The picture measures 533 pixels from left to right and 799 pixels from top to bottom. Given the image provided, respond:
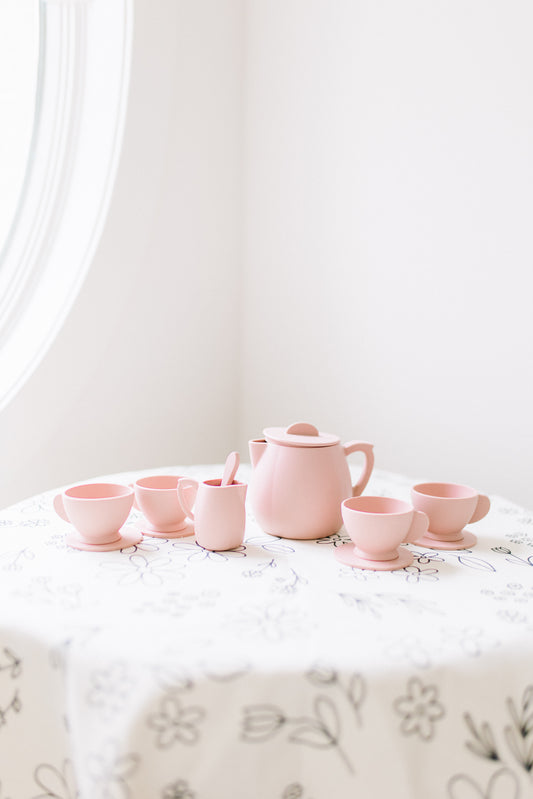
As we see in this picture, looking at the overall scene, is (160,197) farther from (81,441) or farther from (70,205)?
(81,441)

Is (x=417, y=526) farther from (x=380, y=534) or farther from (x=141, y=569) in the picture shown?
(x=141, y=569)

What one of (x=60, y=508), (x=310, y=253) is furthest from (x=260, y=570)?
(x=310, y=253)

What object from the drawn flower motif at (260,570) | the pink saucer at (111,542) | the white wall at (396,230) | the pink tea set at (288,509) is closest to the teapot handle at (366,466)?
the pink tea set at (288,509)

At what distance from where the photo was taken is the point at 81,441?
1.71m

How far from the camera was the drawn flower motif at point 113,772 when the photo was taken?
1.81 feet

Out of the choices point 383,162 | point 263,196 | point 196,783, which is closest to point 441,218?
point 383,162

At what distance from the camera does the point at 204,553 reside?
0.89 meters

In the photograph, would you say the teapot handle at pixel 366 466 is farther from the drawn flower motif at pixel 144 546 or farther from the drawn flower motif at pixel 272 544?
the drawn flower motif at pixel 144 546

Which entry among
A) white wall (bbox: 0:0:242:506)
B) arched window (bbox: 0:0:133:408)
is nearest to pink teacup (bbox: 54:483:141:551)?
white wall (bbox: 0:0:242:506)

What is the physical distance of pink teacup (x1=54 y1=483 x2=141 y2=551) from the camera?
877 millimetres

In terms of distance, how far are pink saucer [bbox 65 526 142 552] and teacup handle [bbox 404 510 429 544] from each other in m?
0.37

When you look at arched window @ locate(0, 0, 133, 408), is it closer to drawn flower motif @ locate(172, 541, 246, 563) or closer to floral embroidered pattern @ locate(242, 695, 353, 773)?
drawn flower motif @ locate(172, 541, 246, 563)

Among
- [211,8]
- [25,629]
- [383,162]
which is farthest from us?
[211,8]

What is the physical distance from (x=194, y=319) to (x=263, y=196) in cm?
44
